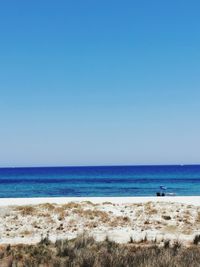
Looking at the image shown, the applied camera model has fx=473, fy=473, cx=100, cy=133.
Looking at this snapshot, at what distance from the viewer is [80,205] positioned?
73.0 ft

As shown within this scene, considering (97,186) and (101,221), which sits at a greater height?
(101,221)

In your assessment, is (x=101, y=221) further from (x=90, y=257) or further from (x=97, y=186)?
(x=97, y=186)

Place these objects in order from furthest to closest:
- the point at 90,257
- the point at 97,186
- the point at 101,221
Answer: the point at 97,186 < the point at 101,221 < the point at 90,257

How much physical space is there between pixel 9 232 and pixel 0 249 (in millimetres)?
5323

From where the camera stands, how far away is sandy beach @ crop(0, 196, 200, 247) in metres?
18.0

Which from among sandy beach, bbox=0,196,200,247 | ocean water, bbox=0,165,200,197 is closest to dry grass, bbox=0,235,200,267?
sandy beach, bbox=0,196,200,247

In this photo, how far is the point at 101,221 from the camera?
20.1 m

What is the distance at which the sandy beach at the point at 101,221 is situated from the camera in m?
18.0

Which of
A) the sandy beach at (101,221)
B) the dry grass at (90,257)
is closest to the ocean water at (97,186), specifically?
the sandy beach at (101,221)

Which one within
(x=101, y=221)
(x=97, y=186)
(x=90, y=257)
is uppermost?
(x=90, y=257)

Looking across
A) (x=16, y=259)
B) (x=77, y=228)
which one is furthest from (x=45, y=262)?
(x=77, y=228)

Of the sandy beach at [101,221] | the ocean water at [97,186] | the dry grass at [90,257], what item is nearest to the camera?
the dry grass at [90,257]

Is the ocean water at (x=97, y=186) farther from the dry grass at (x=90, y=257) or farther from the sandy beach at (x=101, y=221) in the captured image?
the dry grass at (x=90, y=257)

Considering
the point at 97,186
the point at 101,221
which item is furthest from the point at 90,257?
the point at 97,186
